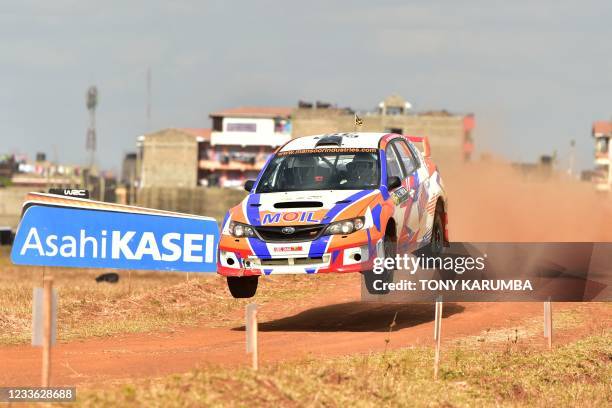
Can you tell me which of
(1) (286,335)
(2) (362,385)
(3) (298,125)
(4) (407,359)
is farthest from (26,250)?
(3) (298,125)

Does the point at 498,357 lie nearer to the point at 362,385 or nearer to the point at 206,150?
the point at 362,385

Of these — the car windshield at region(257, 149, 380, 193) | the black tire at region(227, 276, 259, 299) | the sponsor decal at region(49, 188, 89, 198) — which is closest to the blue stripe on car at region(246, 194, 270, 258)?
the car windshield at region(257, 149, 380, 193)

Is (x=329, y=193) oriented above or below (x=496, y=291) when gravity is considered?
above

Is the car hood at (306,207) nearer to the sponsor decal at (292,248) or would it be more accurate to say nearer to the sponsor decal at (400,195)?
the sponsor decal at (292,248)

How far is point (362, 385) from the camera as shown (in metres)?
11.6

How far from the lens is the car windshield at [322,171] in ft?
55.2

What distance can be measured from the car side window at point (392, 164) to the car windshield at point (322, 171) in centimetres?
26

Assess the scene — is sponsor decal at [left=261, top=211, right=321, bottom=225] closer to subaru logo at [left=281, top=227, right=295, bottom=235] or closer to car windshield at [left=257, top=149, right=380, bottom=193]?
subaru logo at [left=281, top=227, right=295, bottom=235]

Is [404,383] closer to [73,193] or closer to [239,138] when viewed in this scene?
[73,193]

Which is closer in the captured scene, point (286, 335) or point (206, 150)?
point (286, 335)

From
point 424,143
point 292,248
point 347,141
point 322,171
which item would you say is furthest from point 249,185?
point 424,143

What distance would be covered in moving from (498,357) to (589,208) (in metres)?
20.5

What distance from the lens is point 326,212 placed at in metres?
15.8

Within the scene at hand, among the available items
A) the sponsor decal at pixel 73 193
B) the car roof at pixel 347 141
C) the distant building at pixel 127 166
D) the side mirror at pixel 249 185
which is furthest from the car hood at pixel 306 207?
the distant building at pixel 127 166
